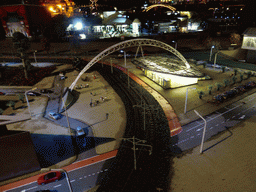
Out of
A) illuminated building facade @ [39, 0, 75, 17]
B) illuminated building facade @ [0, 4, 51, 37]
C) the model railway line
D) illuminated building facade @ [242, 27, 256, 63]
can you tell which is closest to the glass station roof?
the model railway line

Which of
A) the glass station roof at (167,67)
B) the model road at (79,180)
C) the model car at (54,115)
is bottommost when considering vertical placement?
the model road at (79,180)

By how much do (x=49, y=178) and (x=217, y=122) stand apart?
2758 centimetres

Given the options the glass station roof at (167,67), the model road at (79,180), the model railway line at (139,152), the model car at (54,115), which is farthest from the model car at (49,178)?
the glass station roof at (167,67)

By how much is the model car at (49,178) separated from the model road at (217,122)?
1634cm

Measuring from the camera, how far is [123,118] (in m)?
33.2

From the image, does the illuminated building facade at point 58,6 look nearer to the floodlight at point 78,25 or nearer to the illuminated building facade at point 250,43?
the floodlight at point 78,25

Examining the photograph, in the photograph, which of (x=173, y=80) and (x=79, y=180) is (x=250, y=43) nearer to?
(x=173, y=80)

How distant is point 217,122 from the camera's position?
3066 centimetres

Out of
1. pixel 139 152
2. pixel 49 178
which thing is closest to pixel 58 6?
pixel 49 178

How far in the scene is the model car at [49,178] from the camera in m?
20.7

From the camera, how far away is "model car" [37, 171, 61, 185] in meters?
20.7

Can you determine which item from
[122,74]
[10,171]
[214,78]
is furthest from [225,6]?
[10,171]

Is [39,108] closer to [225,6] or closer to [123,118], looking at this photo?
[123,118]

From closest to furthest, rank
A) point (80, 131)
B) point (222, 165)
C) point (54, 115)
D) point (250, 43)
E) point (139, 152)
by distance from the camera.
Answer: point (222, 165)
point (139, 152)
point (80, 131)
point (54, 115)
point (250, 43)
